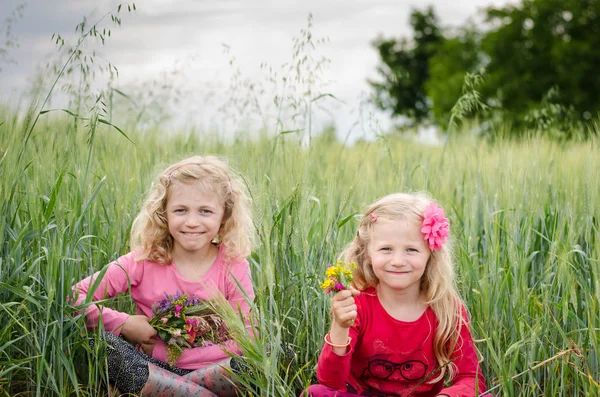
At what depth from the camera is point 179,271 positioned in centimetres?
250

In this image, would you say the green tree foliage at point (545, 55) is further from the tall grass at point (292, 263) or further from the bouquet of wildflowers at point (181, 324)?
the bouquet of wildflowers at point (181, 324)

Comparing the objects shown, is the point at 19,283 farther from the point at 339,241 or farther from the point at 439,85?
the point at 439,85

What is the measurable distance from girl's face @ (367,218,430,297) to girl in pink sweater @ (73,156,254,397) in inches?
18.7

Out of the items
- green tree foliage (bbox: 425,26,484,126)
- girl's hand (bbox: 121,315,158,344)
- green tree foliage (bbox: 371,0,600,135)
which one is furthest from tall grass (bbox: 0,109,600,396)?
green tree foliage (bbox: 425,26,484,126)

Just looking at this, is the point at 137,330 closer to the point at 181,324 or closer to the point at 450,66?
the point at 181,324

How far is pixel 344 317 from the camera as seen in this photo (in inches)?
73.6

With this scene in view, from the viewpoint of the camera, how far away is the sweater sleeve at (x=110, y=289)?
2258 millimetres

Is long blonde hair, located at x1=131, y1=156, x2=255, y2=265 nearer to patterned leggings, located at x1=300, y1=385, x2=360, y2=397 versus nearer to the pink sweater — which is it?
the pink sweater

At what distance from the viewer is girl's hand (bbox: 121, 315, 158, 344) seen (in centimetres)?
238

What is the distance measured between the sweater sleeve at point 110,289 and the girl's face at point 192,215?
19 centimetres

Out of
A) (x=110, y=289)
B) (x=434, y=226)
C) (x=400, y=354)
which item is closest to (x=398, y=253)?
(x=434, y=226)

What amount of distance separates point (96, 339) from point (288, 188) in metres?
0.85

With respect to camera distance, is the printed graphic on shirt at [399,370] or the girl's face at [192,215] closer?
the printed graphic on shirt at [399,370]

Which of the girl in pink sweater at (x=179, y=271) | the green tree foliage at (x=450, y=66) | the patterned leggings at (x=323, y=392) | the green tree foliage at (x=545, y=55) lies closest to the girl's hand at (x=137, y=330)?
the girl in pink sweater at (x=179, y=271)
